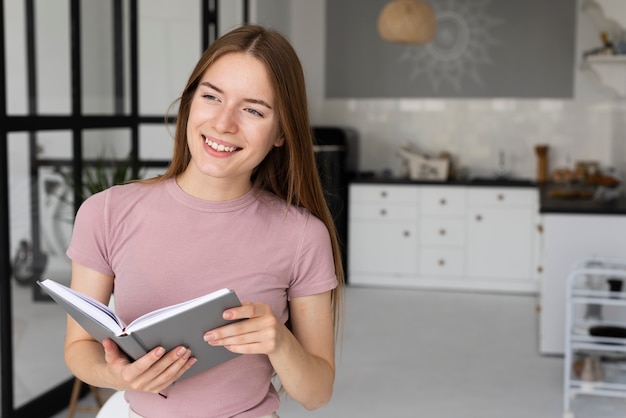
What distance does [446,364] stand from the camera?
4844 mm

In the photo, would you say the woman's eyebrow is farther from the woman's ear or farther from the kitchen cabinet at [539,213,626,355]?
the kitchen cabinet at [539,213,626,355]

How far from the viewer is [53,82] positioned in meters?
3.78

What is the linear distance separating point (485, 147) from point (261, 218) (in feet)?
19.6

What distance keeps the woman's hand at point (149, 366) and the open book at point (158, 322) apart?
1 cm

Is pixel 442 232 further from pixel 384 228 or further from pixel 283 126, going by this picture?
→ pixel 283 126

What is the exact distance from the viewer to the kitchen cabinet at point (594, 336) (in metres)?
3.90

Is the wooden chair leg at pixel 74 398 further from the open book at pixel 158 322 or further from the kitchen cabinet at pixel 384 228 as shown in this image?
the kitchen cabinet at pixel 384 228

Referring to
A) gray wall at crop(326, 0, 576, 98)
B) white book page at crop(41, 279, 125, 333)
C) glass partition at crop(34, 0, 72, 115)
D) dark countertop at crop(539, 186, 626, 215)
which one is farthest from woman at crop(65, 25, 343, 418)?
gray wall at crop(326, 0, 576, 98)

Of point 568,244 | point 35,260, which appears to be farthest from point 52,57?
point 568,244

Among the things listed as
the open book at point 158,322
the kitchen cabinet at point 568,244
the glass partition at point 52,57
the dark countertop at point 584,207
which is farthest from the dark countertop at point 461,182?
the open book at point 158,322

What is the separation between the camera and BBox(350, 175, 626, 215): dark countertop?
15.9 feet

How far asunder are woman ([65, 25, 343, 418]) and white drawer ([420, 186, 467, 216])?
17.5 ft

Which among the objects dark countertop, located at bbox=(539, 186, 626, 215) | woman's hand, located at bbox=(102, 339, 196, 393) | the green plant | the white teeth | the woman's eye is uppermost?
the woman's eye

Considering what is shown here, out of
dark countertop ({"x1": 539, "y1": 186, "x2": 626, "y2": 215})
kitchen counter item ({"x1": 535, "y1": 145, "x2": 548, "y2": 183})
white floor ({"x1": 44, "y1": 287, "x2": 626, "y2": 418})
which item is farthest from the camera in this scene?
kitchen counter item ({"x1": 535, "y1": 145, "x2": 548, "y2": 183})
